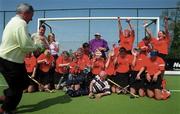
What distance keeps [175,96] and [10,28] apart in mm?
4637

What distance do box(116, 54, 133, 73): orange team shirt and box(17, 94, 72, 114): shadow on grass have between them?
1.52 metres

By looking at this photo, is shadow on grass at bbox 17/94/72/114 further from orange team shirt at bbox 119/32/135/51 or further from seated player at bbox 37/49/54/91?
orange team shirt at bbox 119/32/135/51

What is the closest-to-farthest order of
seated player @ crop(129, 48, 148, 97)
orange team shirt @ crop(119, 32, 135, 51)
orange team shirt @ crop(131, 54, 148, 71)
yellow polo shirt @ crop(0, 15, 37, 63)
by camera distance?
1. yellow polo shirt @ crop(0, 15, 37, 63)
2. seated player @ crop(129, 48, 148, 97)
3. orange team shirt @ crop(131, 54, 148, 71)
4. orange team shirt @ crop(119, 32, 135, 51)

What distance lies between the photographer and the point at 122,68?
10.3 metres

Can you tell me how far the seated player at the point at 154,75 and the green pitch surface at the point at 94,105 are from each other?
29 centimetres

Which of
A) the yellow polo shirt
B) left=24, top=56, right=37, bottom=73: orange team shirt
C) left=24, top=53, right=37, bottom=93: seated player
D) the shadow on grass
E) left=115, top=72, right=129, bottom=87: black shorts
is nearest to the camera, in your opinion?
the yellow polo shirt

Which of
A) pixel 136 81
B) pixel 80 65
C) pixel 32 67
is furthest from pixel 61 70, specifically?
pixel 136 81

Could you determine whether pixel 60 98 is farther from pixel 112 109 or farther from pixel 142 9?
pixel 142 9

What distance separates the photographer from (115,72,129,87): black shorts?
33.5 feet

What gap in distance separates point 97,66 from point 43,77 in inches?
56.0

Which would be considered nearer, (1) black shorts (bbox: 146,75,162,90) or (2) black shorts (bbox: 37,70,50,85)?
(1) black shorts (bbox: 146,75,162,90)

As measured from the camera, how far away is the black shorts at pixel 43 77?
10.8 metres

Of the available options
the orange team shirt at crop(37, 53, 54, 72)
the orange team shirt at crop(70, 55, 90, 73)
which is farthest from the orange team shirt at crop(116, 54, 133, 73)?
the orange team shirt at crop(37, 53, 54, 72)

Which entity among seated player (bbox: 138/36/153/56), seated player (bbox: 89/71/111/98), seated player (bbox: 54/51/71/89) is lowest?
seated player (bbox: 89/71/111/98)
